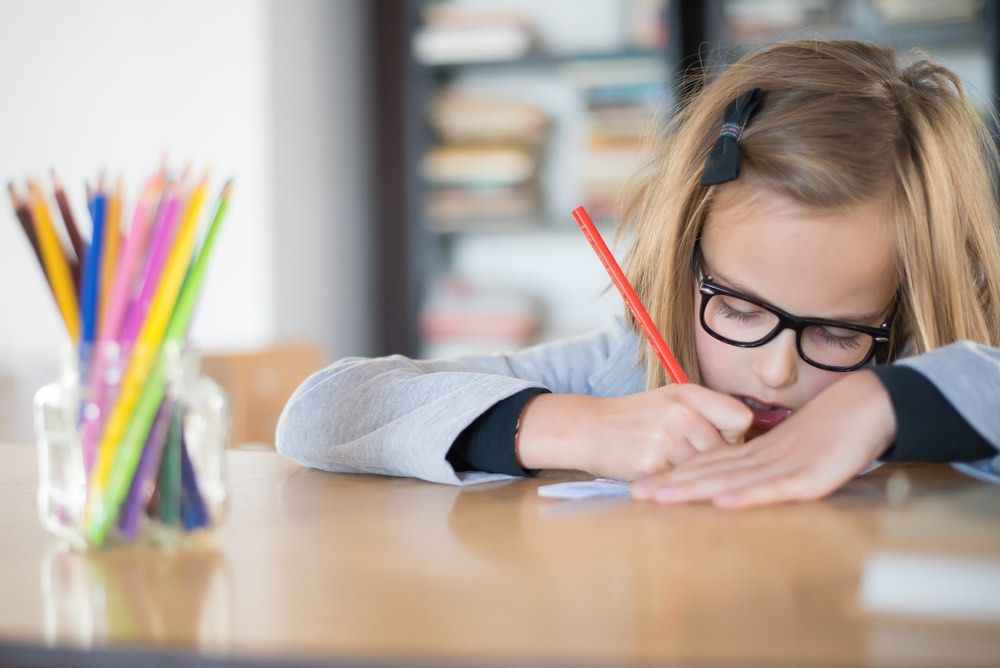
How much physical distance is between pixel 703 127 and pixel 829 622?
2.55 feet

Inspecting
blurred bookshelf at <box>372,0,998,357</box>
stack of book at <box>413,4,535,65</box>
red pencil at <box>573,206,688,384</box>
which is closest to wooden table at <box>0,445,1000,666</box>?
red pencil at <box>573,206,688,384</box>

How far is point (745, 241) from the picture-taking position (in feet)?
3.30

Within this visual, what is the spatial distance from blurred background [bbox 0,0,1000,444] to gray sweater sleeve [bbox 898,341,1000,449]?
1804 mm

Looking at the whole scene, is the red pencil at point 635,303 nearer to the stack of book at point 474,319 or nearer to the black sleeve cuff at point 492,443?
the black sleeve cuff at point 492,443

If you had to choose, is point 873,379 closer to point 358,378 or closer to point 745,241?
point 745,241

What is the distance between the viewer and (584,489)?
713 millimetres

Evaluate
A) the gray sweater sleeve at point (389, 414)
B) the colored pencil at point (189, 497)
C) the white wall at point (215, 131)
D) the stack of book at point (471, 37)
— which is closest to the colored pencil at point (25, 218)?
the colored pencil at point (189, 497)

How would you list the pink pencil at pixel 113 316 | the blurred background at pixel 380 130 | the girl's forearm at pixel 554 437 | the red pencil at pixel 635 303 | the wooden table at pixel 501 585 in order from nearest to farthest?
the wooden table at pixel 501 585 → the pink pencil at pixel 113 316 → the girl's forearm at pixel 554 437 → the red pencil at pixel 635 303 → the blurred background at pixel 380 130

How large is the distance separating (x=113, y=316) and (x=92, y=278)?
2cm

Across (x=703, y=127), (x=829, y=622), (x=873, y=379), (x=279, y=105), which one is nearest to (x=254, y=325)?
(x=279, y=105)

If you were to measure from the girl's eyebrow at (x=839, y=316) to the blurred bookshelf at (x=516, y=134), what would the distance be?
6.23 ft

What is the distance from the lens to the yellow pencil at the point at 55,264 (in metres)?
0.52

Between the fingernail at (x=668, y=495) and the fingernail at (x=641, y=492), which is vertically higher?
the fingernail at (x=668, y=495)

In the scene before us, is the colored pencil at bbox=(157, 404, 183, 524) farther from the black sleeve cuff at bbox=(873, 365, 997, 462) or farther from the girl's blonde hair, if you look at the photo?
the girl's blonde hair
